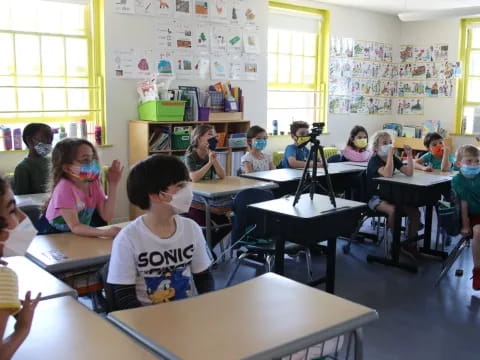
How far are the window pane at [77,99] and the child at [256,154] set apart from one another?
187 centimetres

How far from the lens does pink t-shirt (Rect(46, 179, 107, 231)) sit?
2.58 m

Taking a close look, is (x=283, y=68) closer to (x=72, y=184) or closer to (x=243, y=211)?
(x=243, y=211)

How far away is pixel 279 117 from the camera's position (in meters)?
7.70

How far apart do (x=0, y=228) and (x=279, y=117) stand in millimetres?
6586

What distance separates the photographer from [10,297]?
1182mm

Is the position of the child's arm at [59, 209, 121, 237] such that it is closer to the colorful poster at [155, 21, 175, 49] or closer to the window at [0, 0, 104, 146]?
the window at [0, 0, 104, 146]

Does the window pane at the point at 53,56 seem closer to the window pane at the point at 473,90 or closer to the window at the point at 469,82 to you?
the window at the point at 469,82

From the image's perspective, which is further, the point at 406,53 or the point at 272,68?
the point at 406,53

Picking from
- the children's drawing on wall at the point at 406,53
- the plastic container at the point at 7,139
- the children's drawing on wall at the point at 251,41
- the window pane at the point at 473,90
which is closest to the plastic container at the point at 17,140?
the plastic container at the point at 7,139

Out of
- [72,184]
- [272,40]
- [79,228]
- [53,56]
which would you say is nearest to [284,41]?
[272,40]

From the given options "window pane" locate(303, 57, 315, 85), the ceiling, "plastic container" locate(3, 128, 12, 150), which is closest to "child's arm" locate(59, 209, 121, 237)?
"plastic container" locate(3, 128, 12, 150)

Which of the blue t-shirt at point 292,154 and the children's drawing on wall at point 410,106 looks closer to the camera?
the blue t-shirt at point 292,154

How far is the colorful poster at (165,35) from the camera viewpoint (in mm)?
5855

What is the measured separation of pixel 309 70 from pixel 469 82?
267 centimetres
